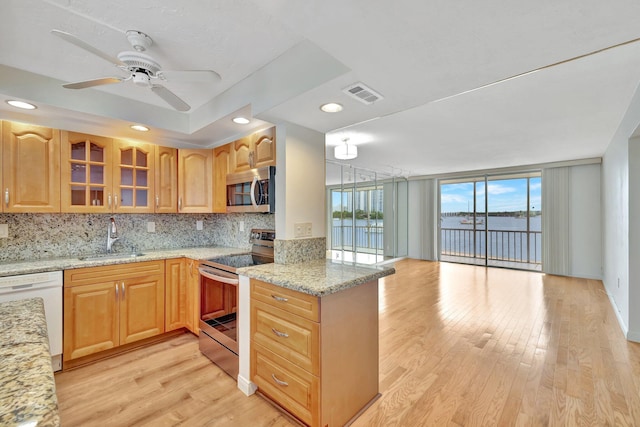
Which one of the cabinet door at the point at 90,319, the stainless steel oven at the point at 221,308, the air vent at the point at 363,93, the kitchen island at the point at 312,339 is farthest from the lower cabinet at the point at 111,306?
the air vent at the point at 363,93

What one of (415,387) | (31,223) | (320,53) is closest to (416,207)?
(415,387)

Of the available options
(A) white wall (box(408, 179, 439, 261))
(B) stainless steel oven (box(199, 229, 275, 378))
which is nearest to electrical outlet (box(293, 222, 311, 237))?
(B) stainless steel oven (box(199, 229, 275, 378))

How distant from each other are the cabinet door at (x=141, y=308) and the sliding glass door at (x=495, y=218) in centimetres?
645

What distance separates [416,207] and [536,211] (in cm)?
255

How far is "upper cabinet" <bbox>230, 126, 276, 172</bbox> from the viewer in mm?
2520

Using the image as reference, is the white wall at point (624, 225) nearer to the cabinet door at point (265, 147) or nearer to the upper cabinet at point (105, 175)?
the cabinet door at point (265, 147)

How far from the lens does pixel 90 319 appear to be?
7.87ft

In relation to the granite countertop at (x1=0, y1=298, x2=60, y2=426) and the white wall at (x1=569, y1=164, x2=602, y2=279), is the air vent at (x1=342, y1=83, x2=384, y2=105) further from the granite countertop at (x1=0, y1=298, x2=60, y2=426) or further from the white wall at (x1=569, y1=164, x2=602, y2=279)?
the white wall at (x1=569, y1=164, x2=602, y2=279)

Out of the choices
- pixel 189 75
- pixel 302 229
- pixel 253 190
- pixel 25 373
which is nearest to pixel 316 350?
pixel 302 229

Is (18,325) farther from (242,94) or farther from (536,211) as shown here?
(536,211)

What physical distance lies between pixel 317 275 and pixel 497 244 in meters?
6.66

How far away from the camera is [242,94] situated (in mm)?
2287

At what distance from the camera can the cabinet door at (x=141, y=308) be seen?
257 centimetres

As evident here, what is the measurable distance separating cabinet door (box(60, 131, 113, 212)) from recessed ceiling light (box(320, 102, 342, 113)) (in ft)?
7.36
